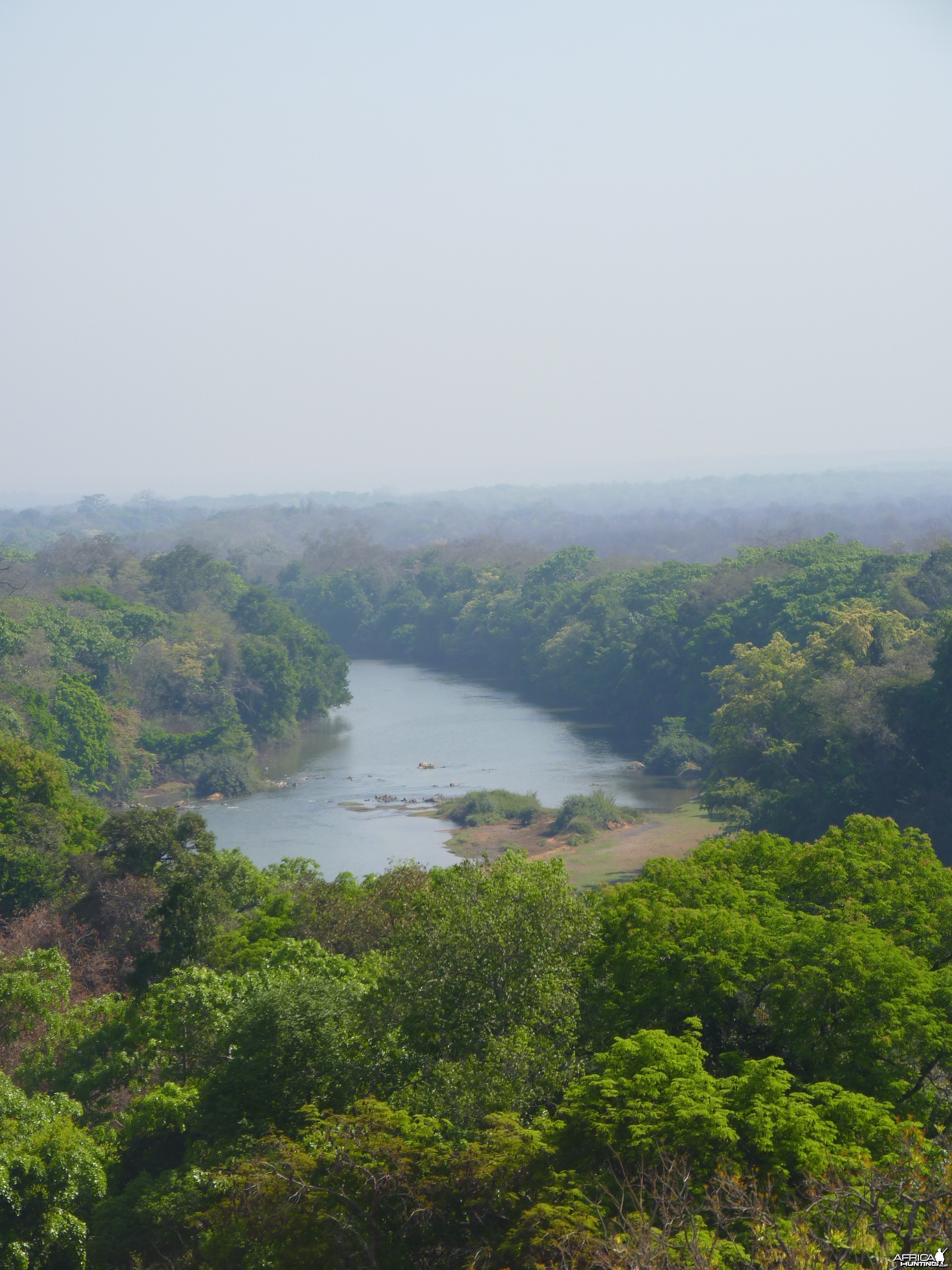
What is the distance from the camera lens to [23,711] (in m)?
37.3

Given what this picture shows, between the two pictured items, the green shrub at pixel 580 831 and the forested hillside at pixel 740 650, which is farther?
the green shrub at pixel 580 831

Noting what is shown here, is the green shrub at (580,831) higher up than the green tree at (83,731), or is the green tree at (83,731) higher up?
the green tree at (83,731)

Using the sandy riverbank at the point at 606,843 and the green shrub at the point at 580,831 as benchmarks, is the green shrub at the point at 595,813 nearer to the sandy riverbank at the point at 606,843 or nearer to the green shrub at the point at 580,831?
the green shrub at the point at 580,831

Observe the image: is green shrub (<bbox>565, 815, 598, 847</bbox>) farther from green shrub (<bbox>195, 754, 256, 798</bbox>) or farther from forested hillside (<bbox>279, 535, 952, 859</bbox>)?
green shrub (<bbox>195, 754, 256, 798</bbox>)

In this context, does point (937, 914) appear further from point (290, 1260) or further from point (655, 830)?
point (655, 830)

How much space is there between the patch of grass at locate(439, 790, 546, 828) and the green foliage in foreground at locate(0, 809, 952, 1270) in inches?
763

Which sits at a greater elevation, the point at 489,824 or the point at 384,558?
the point at 384,558

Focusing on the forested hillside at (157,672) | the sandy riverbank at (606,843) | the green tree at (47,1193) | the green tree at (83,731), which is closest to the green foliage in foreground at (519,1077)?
the green tree at (47,1193)

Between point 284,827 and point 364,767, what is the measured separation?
28.9 feet

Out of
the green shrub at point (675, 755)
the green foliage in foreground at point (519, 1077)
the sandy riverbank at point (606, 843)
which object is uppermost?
the green foliage in foreground at point (519, 1077)

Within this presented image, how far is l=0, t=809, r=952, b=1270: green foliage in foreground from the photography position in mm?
8359

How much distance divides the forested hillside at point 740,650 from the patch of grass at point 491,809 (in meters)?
6.22

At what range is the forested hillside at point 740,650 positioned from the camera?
28.5 meters

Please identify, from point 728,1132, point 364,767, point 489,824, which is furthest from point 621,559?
point 728,1132
